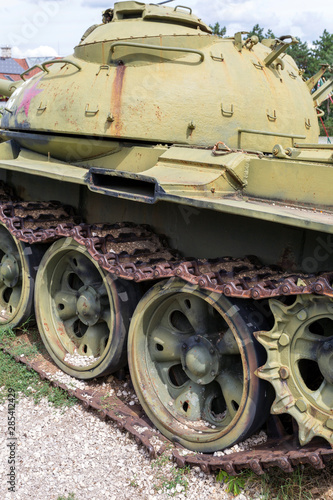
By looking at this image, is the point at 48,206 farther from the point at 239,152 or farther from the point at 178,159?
the point at 239,152

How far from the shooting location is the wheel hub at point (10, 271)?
6703 mm

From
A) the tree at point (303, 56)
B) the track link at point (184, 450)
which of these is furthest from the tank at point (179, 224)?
the tree at point (303, 56)

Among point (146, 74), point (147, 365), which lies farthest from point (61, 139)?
point (147, 365)

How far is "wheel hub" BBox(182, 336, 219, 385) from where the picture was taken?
14.5ft

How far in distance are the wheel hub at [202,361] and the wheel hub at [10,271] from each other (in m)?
3.07

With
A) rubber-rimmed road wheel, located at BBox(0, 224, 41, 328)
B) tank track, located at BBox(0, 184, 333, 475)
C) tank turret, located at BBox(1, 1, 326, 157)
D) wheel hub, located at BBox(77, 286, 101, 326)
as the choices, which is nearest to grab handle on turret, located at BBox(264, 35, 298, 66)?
tank turret, located at BBox(1, 1, 326, 157)

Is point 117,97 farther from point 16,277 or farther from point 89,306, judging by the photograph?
point 16,277

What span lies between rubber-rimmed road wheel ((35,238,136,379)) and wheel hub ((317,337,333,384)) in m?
2.04

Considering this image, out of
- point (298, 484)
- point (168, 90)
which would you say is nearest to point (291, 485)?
point (298, 484)

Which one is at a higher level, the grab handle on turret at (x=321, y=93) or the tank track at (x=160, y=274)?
the grab handle on turret at (x=321, y=93)

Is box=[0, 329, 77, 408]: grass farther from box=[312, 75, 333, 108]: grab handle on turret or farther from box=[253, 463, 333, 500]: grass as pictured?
box=[312, 75, 333, 108]: grab handle on turret

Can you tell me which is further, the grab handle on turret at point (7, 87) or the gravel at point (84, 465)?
the grab handle on turret at point (7, 87)

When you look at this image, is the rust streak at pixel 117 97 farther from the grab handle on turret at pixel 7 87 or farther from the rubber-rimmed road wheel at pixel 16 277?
the grab handle on turret at pixel 7 87

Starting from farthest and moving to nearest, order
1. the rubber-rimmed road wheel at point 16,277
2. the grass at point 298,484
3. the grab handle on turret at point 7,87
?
the grab handle on turret at point 7,87, the rubber-rimmed road wheel at point 16,277, the grass at point 298,484
